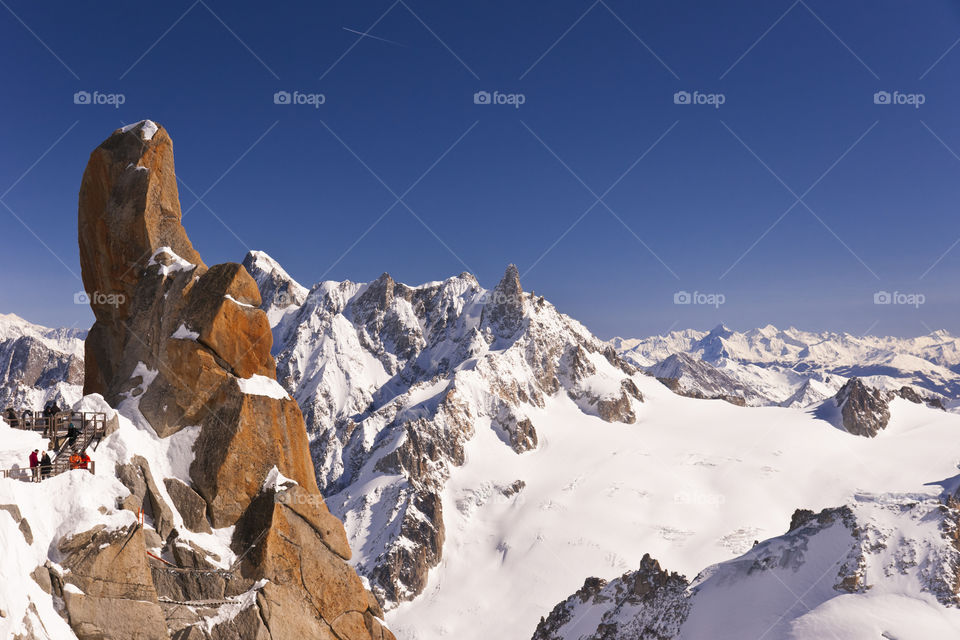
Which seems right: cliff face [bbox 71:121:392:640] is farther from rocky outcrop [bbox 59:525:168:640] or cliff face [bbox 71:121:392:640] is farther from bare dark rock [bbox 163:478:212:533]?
rocky outcrop [bbox 59:525:168:640]

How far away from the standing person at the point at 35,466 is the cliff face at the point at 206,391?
4.26 m

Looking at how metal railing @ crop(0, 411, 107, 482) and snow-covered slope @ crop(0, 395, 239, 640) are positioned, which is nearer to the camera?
snow-covered slope @ crop(0, 395, 239, 640)

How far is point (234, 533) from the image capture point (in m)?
35.2

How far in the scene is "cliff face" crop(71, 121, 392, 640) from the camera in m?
34.5

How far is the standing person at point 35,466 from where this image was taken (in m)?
28.5

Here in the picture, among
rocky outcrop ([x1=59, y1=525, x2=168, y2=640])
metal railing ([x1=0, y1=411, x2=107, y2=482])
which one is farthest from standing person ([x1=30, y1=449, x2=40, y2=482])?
rocky outcrop ([x1=59, y1=525, x2=168, y2=640])

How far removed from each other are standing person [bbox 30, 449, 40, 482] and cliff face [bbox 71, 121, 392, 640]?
4.26 metres

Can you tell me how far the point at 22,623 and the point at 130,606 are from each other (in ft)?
17.1

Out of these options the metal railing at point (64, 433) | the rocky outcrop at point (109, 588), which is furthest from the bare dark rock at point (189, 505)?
the rocky outcrop at point (109, 588)

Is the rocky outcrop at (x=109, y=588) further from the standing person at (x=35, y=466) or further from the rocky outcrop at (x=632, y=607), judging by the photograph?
the rocky outcrop at (x=632, y=607)

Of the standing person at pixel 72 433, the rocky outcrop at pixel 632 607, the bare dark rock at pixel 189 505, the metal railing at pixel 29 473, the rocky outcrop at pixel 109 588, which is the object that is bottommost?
the rocky outcrop at pixel 632 607

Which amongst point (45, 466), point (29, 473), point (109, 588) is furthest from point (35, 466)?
point (109, 588)

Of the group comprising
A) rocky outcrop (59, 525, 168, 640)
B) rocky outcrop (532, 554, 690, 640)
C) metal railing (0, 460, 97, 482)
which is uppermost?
metal railing (0, 460, 97, 482)

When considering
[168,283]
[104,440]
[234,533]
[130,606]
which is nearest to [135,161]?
[168,283]
